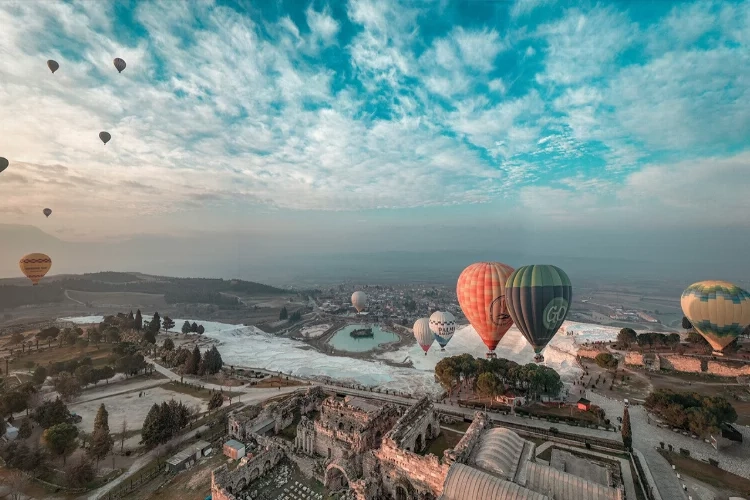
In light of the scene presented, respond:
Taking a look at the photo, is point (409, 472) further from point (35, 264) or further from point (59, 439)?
point (35, 264)

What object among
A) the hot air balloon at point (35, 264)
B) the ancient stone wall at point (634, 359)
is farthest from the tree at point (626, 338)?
the hot air balloon at point (35, 264)

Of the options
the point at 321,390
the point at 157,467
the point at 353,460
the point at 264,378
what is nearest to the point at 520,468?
the point at 353,460

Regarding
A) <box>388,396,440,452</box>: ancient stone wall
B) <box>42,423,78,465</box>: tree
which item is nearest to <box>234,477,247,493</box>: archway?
<box>388,396,440,452</box>: ancient stone wall

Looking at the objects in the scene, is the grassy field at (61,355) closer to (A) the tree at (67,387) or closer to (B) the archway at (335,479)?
(A) the tree at (67,387)

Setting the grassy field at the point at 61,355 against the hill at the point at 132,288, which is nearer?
the grassy field at the point at 61,355

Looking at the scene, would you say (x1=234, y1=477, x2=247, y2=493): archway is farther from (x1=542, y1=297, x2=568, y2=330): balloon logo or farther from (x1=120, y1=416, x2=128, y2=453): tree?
(x1=542, y1=297, x2=568, y2=330): balloon logo

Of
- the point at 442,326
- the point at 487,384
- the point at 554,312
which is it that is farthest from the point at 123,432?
the point at 554,312

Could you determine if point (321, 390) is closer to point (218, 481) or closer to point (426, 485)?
point (218, 481)
